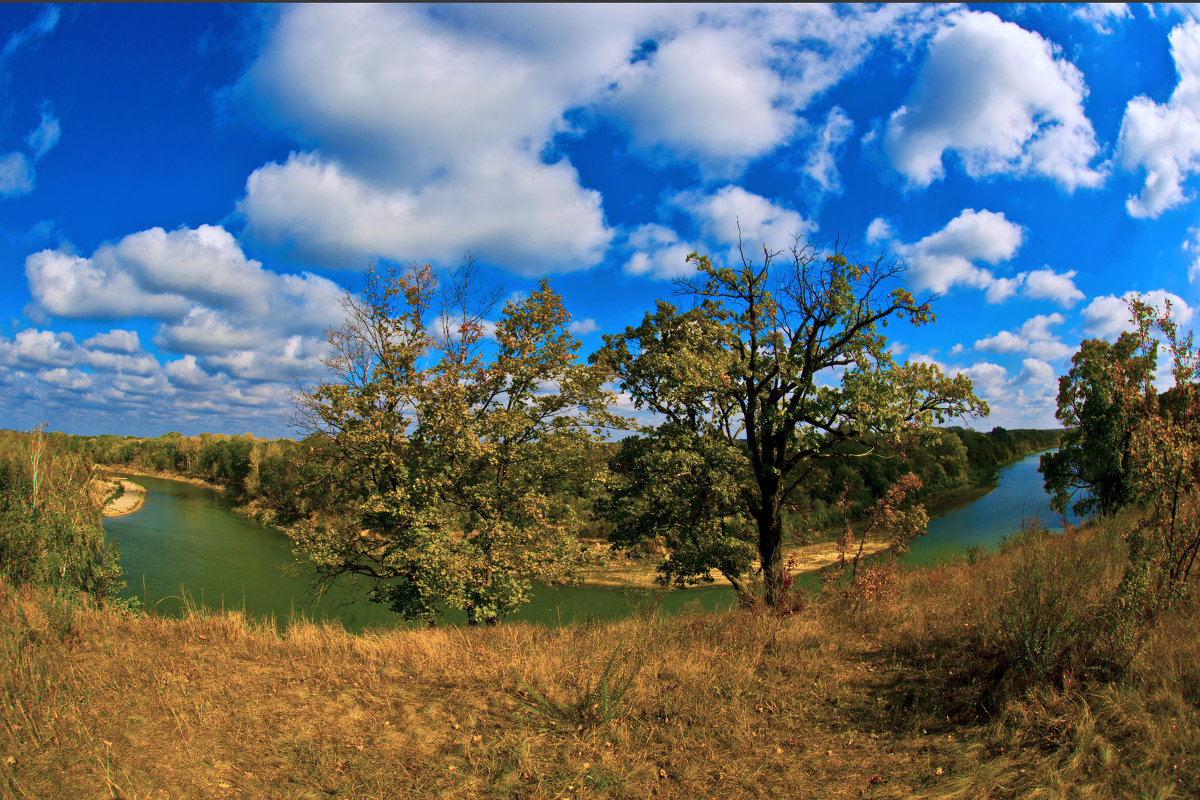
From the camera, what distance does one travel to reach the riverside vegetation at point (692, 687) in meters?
4.05

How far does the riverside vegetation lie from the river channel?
8.81 feet

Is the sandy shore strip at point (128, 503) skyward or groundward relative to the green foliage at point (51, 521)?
groundward

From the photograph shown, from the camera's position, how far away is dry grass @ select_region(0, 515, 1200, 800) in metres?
3.98

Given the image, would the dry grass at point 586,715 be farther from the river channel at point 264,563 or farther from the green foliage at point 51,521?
the river channel at point 264,563

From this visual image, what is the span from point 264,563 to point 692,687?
107 ft

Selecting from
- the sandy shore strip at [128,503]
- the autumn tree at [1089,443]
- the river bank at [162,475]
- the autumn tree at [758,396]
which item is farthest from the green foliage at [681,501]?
the river bank at [162,475]

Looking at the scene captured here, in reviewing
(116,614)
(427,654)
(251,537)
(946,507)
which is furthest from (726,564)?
(946,507)

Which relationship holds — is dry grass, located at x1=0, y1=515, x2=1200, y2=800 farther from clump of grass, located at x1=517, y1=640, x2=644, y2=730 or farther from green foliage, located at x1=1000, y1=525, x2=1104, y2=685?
green foliage, located at x1=1000, y1=525, x2=1104, y2=685

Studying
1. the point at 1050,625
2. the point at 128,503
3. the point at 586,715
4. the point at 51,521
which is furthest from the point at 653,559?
the point at 128,503

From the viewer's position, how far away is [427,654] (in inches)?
259

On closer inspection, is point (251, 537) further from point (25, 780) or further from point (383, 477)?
point (25, 780)

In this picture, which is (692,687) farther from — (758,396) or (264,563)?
(264,563)

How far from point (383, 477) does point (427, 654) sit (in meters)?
5.80

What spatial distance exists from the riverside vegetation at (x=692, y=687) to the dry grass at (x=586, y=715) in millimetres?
26
